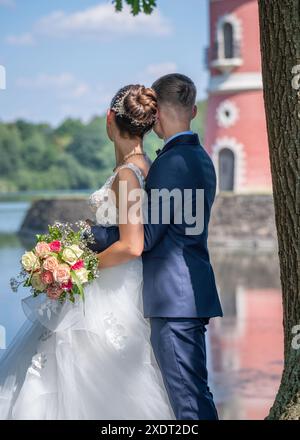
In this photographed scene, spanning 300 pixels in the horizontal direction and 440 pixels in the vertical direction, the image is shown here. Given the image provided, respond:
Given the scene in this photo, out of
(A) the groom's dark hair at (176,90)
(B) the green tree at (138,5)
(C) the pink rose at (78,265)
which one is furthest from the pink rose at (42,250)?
(B) the green tree at (138,5)

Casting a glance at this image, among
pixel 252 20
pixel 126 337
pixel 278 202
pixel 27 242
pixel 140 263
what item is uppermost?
pixel 252 20

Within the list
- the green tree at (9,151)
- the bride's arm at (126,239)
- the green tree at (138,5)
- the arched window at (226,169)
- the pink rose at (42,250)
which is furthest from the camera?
the green tree at (9,151)

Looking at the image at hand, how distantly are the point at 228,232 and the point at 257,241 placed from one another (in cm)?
85

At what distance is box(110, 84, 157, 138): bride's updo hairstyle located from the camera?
10.0 feet

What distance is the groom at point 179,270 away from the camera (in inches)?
119

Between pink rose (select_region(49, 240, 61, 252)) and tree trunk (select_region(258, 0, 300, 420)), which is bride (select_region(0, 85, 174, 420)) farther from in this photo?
tree trunk (select_region(258, 0, 300, 420))

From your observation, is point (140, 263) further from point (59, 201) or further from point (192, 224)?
point (59, 201)

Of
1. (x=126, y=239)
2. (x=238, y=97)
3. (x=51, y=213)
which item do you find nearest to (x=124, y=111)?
(x=126, y=239)

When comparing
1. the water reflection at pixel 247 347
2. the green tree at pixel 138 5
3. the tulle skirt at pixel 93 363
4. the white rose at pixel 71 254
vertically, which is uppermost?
the green tree at pixel 138 5

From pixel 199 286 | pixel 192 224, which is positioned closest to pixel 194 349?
pixel 199 286

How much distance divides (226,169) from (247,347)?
625 inches

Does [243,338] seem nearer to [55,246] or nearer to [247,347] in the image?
[247,347]
